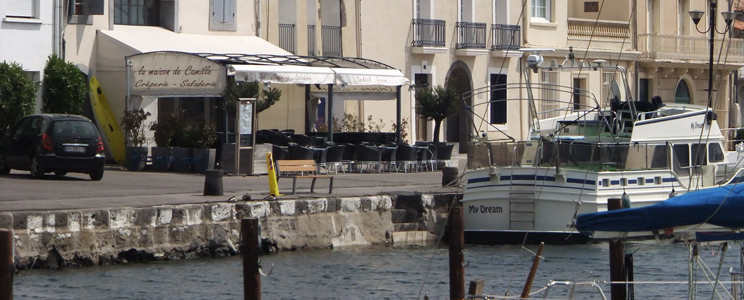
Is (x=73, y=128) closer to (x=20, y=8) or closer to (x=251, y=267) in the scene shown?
(x=20, y=8)

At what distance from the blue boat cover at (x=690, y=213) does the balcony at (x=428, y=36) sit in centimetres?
2405

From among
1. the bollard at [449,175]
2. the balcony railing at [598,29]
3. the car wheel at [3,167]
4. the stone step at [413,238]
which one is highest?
the balcony railing at [598,29]

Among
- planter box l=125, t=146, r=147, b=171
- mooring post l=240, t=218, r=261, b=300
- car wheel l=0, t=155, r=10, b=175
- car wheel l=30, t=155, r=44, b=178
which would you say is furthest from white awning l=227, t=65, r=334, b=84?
mooring post l=240, t=218, r=261, b=300

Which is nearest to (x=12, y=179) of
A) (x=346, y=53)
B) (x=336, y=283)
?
(x=336, y=283)

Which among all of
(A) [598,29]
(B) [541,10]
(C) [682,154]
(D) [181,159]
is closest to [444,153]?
(D) [181,159]

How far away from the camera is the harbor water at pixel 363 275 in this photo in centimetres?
1711

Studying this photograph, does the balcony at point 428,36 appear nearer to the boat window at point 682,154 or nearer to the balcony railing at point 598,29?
the balcony railing at point 598,29

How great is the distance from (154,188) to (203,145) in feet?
13.6

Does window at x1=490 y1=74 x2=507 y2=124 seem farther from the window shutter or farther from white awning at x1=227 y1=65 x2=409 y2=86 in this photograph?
the window shutter

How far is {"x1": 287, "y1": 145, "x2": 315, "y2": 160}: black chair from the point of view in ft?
89.1

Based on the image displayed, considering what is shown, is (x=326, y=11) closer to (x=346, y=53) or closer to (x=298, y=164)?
(x=346, y=53)

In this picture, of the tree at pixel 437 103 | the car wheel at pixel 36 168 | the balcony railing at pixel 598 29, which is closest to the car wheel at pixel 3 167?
the car wheel at pixel 36 168

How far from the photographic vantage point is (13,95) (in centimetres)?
2652

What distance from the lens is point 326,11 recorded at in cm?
3412
